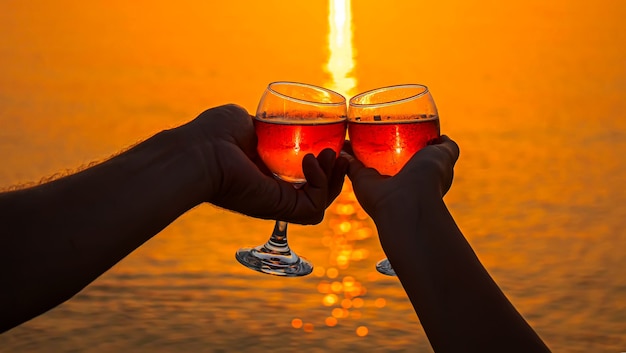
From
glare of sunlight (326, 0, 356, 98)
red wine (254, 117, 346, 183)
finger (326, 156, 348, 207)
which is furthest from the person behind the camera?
glare of sunlight (326, 0, 356, 98)

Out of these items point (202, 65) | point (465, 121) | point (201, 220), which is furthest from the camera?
point (202, 65)

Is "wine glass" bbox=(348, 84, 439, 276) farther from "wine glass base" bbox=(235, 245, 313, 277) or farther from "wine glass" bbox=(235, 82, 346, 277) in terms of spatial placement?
"wine glass base" bbox=(235, 245, 313, 277)

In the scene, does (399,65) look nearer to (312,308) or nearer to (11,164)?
(11,164)

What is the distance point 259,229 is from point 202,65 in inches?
179

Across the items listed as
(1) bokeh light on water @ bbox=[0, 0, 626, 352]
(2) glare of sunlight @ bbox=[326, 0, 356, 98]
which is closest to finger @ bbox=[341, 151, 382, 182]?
(1) bokeh light on water @ bbox=[0, 0, 626, 352]

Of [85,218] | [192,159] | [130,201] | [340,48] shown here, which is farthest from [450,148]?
[340,48]

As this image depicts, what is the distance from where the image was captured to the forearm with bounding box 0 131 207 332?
2.02 m

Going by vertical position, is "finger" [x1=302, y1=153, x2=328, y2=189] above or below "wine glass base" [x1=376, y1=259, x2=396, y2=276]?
above

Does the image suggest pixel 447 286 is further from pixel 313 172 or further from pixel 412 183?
pixel 313 172

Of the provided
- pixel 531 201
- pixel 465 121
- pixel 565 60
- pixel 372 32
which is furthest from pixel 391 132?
pixel 372 32

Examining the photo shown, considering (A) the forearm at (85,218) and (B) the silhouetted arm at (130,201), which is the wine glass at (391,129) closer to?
(B) the silhouetted arm at (130,201)

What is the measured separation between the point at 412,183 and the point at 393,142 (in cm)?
41

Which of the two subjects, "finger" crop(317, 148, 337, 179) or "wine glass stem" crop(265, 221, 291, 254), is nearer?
"finger" crop(317, 148, 337, 179)

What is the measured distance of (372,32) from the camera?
37.3ft
